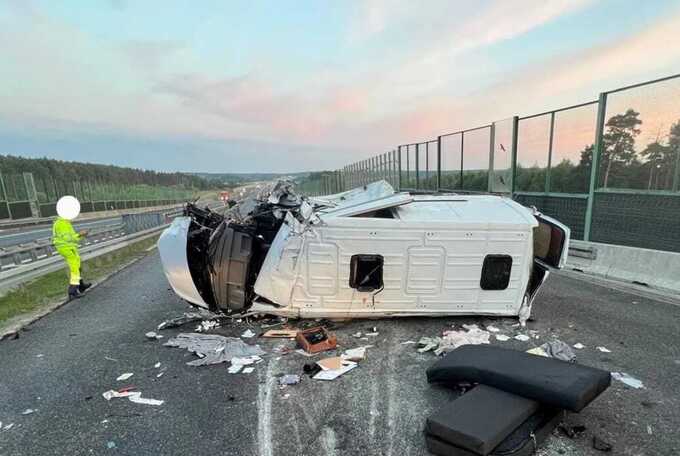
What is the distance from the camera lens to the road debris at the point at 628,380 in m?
2.99

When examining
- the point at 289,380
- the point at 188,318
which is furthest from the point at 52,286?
the point at 289,380

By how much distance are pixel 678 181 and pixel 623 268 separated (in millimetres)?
1473

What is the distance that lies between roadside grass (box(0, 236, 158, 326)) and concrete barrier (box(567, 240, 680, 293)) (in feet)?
29.2

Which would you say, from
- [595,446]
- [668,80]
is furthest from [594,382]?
[668,80]

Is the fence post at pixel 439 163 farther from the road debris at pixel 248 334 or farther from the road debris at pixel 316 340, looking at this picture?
the road debris at pixel 248 334

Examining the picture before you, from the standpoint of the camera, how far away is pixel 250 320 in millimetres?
4645

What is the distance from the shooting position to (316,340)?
3867 mm

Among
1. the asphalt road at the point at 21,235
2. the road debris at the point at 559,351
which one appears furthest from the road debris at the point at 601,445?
the asphalt road at the point at 21,235

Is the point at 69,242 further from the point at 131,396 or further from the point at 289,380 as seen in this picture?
the point at 289,380

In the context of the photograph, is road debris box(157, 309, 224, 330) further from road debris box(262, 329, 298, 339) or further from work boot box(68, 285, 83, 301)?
work boot box(68, 285, 83, 301)

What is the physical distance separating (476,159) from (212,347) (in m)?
9.42

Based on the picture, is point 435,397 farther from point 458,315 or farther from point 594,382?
point 458,315

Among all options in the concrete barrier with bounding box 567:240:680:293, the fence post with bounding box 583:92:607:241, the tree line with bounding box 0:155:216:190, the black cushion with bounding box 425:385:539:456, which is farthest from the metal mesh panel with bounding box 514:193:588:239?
the tree line with bounding box 0:155:216:190

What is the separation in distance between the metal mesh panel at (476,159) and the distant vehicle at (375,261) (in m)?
6.22
